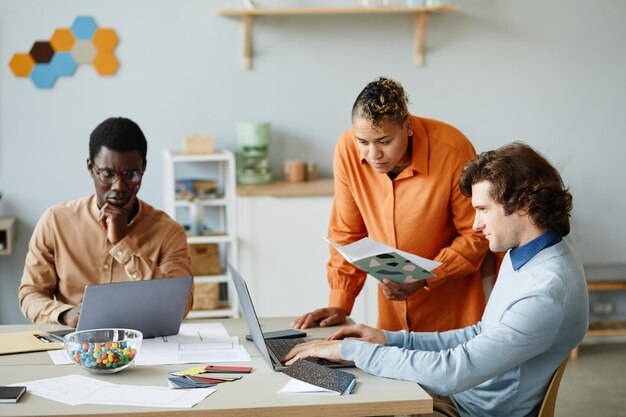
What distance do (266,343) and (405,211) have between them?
76cm

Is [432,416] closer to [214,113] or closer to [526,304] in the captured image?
[526,304]

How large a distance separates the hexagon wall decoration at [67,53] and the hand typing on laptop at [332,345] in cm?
296

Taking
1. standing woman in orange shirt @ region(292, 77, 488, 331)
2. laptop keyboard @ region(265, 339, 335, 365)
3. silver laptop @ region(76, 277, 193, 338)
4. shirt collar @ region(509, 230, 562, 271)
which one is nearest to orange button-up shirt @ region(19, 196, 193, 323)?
silver laptop @ region(76, 277, 193, 338)

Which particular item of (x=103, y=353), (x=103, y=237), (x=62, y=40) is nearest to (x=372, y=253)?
(x=103, y=353)

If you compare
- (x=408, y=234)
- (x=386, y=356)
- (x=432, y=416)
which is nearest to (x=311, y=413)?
(x=386, y=356)

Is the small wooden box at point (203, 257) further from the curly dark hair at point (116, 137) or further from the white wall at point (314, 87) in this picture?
the curly dark hair at point (116, 137)

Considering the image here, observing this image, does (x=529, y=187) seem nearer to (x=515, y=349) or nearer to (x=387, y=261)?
(x=515, y=349)

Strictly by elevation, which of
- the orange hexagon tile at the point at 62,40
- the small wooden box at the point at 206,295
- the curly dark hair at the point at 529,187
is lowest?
the small wooden box at the point at 206,295

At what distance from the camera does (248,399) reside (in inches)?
75.2

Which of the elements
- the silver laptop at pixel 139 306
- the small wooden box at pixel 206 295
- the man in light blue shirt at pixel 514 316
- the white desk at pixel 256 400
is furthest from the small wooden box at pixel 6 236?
the man in light blue shirt at pixel 514 316

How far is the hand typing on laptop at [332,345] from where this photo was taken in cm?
215

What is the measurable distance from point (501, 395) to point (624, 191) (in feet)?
11.2

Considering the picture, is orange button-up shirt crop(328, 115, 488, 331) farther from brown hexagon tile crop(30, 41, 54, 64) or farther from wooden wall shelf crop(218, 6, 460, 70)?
brown hexagon tile crop(30, 41, 54, 64)

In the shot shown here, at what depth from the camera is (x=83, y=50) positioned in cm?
474
